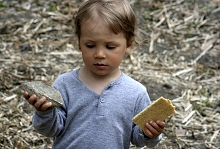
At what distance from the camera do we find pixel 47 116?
2.48 metres

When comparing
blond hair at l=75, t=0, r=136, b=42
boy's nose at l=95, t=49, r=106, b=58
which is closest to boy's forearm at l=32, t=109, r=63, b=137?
boy's nose at l=95, t=49, r=106, b=58

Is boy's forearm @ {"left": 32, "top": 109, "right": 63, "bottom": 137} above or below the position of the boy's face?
below

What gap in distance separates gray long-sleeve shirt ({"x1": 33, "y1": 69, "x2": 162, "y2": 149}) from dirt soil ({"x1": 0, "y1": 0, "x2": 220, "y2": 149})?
41 centimetres

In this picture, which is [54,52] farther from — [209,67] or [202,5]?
[202,5]

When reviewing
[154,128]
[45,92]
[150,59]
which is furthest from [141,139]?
[150,59]

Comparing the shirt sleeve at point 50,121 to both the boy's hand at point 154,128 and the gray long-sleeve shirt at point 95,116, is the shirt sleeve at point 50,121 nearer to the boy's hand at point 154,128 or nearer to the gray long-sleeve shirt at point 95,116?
the gray long-sleeve shirt at point 95,116

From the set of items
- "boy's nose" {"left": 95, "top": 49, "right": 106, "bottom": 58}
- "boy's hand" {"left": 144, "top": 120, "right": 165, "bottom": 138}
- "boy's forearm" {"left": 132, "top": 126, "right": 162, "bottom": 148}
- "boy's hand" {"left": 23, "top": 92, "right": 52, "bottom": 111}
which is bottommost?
"boy's forearm" {"left": 132, "top": 126, "right": 162, "bottom": 148}

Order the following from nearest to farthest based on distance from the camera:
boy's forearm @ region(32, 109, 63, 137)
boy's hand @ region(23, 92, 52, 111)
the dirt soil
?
boy's hand @ region(23, 92, 52, 111) → boy's forearm @ region(32, 109, 63, 137) → the dirt soil

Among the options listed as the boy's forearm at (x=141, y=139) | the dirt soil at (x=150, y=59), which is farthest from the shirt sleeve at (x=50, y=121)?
the dirt soil at (x=150, y=59)

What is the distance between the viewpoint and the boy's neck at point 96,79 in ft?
8.80

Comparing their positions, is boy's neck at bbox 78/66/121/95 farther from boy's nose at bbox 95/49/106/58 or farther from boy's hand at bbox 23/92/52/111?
boy's hand at bbox 23/92/52/111

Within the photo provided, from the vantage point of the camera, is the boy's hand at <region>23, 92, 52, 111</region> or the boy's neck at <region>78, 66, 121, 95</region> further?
the boy's neck at <region>78, 66, 121, 95</region>

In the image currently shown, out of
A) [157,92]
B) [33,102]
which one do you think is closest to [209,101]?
[157,92]

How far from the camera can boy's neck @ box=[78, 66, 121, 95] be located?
2.68 meters
